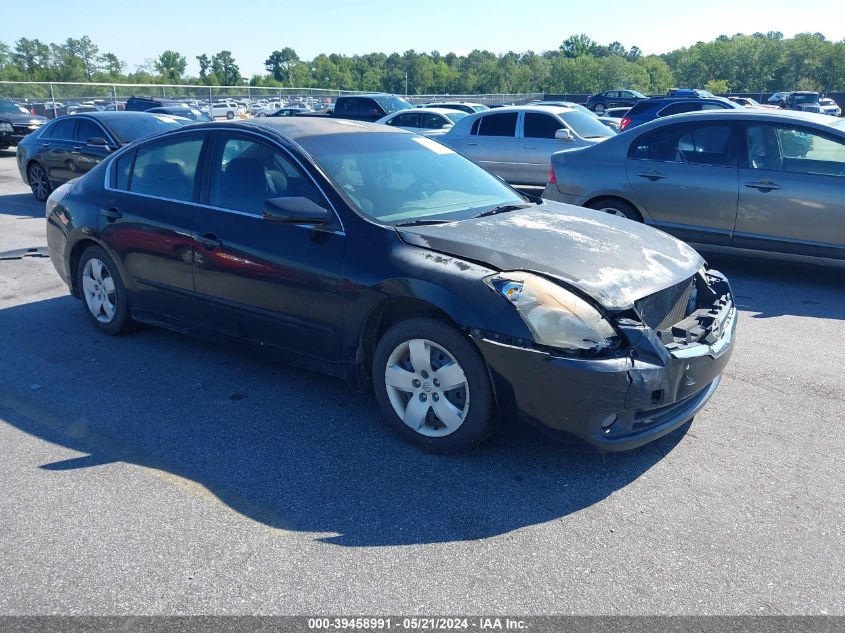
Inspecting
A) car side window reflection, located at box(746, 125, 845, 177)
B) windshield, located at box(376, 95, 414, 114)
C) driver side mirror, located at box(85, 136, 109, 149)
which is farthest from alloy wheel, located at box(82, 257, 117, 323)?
windshield, located at box(376, 95, 414, 114)

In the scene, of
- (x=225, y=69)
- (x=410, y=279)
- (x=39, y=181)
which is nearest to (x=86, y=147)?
(x=39, y=181)

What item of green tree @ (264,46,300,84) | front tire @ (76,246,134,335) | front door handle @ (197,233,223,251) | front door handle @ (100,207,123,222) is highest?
green tree @ (264,46,300,84)

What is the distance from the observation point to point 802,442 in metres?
4.00

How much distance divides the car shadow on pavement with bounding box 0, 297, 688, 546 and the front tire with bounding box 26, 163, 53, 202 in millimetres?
8549

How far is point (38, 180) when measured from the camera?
42.3ft

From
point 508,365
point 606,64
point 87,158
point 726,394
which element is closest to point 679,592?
point 508,365

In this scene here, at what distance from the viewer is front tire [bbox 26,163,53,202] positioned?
12750mm

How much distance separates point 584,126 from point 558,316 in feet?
34.9

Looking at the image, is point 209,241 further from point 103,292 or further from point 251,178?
point 103,292

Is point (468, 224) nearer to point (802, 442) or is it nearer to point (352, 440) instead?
point (352, 440)

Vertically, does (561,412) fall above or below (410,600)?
above

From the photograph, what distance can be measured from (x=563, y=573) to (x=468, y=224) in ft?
6.88

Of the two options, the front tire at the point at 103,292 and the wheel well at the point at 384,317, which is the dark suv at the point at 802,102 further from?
the wheel well at the point at 384,317

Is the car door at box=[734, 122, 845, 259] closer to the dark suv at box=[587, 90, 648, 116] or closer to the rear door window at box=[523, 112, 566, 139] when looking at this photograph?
the rear door window at box=[523, 112, 566, 139]
